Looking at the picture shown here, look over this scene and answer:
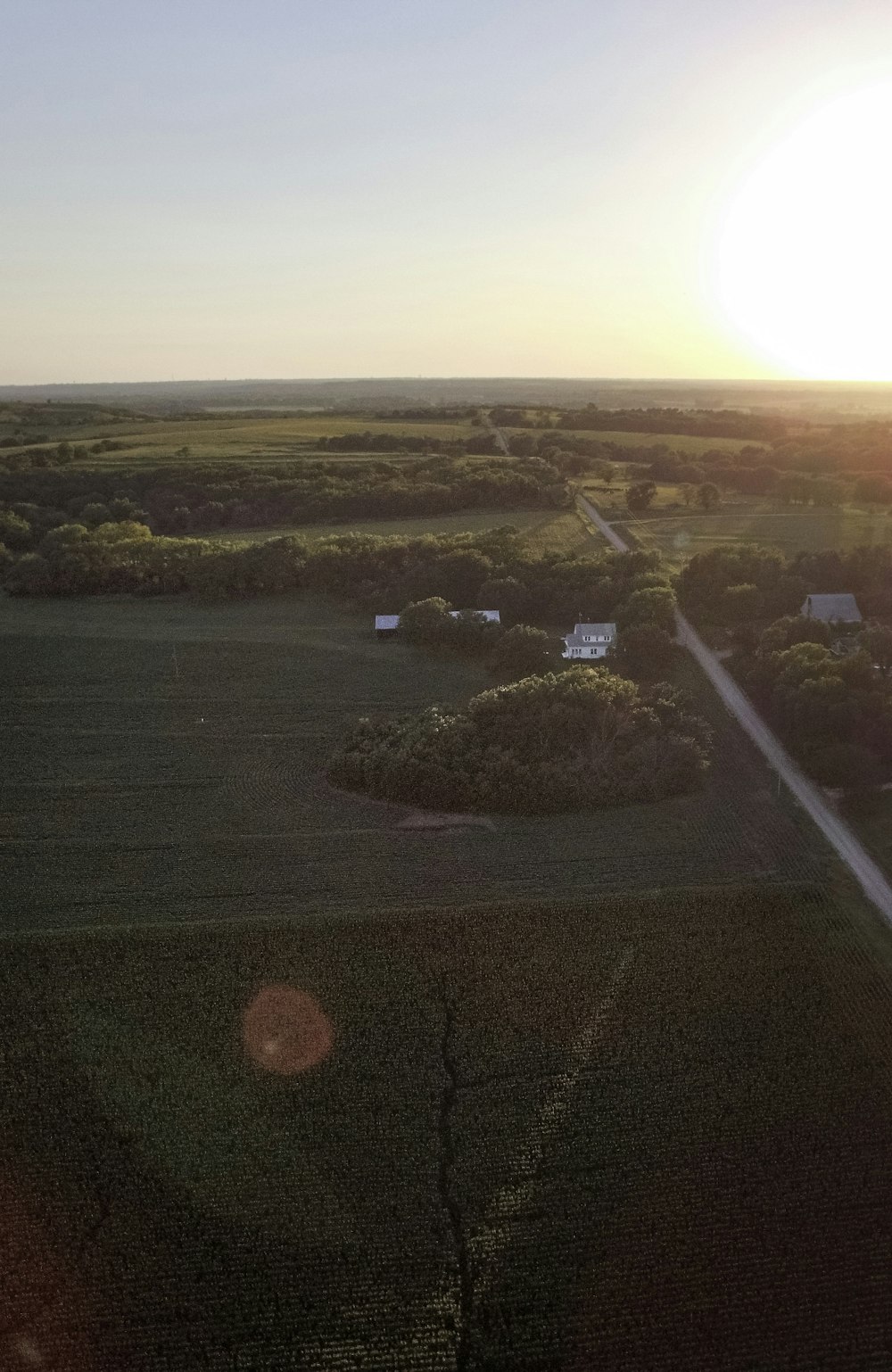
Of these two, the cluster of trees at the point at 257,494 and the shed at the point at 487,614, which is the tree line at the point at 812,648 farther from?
the cluster of trees at the point at 257,494

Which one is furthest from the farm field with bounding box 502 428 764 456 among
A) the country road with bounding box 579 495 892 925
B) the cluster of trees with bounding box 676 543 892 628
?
the country road with bounding box 579 495 892 925

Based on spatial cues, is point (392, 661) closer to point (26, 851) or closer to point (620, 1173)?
point (26, 851)

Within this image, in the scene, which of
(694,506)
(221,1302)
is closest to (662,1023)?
(221,1302)

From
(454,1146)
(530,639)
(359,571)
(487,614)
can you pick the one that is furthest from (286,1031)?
(359,571)

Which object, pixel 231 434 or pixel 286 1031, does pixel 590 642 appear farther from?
pixel 231 434

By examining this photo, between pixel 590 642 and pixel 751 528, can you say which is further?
pixel 751 528

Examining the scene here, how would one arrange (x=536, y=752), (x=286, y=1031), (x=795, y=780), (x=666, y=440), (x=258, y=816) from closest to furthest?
(x=286, y=1031) < (x=258, y=816) < (x=536, y=752) < (x=795, y=780) < (x=666, y=440)
